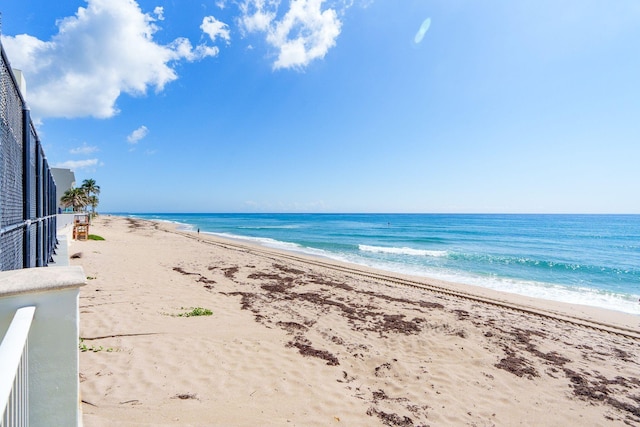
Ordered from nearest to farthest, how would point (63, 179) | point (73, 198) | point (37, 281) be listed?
point (37, 281)
point (73, 198)
point (63, 179)

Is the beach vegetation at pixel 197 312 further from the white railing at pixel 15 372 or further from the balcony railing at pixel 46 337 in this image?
the white railing at pixel 15 372

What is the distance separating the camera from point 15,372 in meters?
1.02

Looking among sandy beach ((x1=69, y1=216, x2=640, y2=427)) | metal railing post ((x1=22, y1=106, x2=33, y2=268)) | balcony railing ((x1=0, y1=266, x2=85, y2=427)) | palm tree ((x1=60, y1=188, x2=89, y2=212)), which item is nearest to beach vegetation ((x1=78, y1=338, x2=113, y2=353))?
sandy beach ((x1=69, y1=216, x2=640, y2=427))

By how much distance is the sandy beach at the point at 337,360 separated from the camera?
148 inches

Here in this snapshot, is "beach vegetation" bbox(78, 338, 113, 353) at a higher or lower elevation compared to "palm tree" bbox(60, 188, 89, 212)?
lower

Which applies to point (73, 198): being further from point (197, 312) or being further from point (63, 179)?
point (197, 312)

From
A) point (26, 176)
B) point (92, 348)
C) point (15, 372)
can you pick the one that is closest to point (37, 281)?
point (15, 372)

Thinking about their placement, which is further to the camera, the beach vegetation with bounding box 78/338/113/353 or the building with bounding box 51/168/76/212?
the building with bounding box 51/168/76/212

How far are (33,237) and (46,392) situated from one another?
4.63m

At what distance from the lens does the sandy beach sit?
376 centimetres

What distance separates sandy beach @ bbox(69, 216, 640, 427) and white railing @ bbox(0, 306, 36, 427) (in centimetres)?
220

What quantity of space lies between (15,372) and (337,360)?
15.5ft

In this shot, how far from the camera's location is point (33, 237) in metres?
5.06

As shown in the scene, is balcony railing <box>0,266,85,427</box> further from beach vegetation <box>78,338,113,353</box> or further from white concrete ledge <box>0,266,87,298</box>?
beach vegetation <box>78,338,113,353</box>
